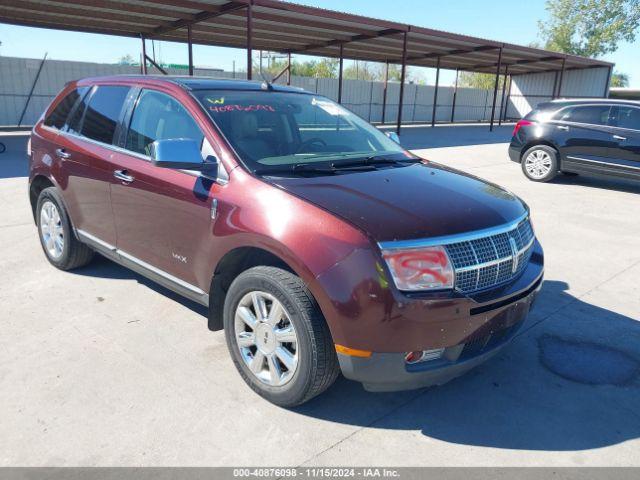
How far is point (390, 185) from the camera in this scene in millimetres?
2932

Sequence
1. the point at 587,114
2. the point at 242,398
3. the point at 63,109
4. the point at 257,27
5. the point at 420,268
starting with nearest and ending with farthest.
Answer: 1. the point at 420,268
2. the point at 242,398
3. the point at 63,109
4. the point at 587,114
5. the point at 257,27

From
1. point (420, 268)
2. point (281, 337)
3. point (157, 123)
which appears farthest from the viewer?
point (157, 123)

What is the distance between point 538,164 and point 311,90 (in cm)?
1297

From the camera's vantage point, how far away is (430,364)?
245 centimetres

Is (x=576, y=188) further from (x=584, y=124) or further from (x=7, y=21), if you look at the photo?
(x=7, y=21)

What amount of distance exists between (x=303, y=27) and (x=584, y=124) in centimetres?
1149

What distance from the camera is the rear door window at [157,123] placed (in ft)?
10.7

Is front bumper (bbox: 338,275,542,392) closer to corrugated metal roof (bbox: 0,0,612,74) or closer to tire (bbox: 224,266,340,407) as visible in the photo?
tire (bbox: 224,266,340,407)

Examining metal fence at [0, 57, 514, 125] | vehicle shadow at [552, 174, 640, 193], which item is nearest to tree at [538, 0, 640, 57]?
metal fence at [0, 57, 514, 125]

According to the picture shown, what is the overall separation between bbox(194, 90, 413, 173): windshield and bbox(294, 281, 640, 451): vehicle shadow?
1.49m

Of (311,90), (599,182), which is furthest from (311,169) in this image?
(311,90)

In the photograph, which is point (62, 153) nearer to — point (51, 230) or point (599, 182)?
point (51, 230)

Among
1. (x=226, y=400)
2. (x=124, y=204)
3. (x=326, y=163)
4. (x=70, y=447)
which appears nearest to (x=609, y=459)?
(x=226, y=400)

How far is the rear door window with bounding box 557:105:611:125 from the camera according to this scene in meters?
9.38
